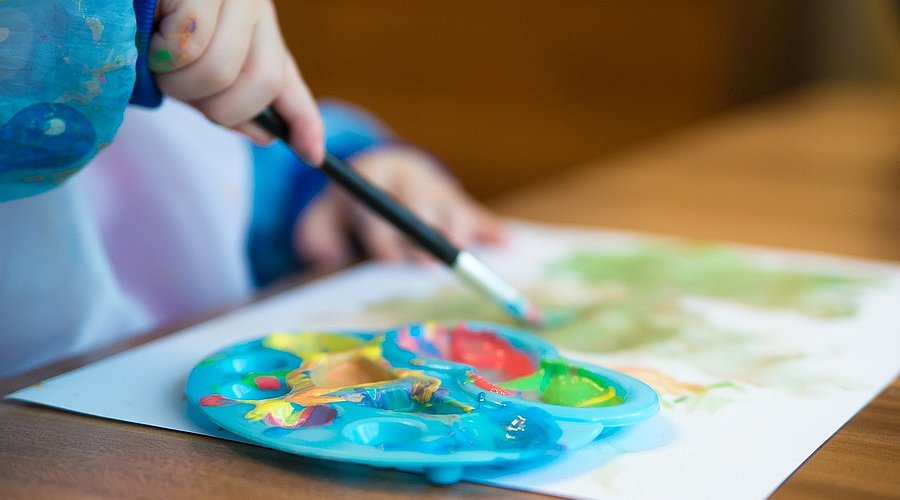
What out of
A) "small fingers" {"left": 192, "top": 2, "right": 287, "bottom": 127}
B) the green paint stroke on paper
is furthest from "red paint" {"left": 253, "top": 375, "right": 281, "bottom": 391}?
the green paint stroke on paper

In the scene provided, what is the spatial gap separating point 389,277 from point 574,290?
0.10 m

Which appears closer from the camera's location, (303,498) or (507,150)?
(303,498)

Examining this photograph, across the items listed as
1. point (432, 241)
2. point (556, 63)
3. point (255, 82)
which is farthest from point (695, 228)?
point (556, 63)

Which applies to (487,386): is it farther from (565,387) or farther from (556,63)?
(556,63)

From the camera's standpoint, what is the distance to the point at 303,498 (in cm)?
26

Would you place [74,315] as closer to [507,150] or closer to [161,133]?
[161,133]

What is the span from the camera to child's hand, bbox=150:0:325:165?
1.08 ft

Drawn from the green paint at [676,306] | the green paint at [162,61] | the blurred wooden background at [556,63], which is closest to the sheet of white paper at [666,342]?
the green paint at [676,306]

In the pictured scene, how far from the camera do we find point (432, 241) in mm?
462

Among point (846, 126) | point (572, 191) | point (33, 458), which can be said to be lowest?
point (33, 458)

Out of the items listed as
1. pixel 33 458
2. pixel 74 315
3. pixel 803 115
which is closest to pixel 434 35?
pixel 803 115

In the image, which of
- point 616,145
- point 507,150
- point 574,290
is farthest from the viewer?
point 507,150

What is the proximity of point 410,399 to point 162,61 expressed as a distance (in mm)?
137

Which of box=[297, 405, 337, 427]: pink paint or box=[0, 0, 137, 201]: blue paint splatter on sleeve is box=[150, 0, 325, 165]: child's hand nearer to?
box=[0, 0, 137, 201]: blue paint splatter on sleeve
